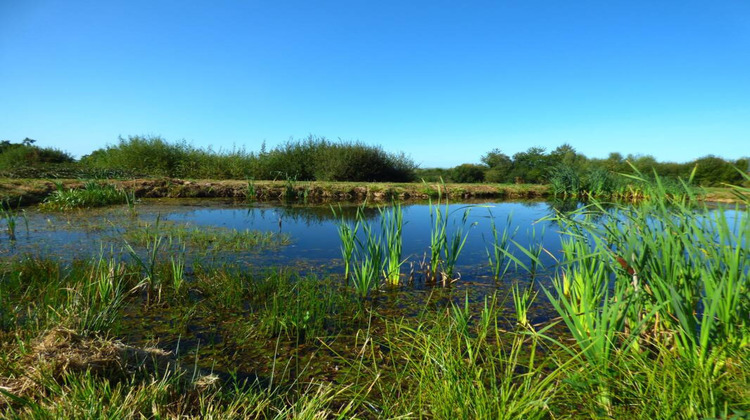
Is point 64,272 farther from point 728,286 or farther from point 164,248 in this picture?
point 728,286

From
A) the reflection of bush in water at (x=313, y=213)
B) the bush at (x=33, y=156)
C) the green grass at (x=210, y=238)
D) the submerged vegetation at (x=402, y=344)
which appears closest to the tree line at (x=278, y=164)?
the bush at (x=33, y=156)

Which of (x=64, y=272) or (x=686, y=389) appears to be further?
(x=64, y=272)

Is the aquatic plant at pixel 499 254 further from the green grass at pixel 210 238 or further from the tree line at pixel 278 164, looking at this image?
the tree line at pixel 278 164

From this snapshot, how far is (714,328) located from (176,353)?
262 centimetres

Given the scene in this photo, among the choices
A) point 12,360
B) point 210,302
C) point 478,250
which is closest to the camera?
point 12,360

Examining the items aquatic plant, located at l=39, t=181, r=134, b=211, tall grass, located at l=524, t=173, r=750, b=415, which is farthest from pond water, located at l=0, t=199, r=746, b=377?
aquatic plant, located at l=39, t=181, r=134, b=211

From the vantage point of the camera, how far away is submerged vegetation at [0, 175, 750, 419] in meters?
1.32

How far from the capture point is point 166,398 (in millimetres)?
1505

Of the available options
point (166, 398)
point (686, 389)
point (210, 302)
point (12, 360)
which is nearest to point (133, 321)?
point (210, 302)

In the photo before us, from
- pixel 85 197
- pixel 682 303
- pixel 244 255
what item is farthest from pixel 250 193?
pixel 682 303

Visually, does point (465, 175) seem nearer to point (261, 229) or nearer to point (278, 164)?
point (278, 164)

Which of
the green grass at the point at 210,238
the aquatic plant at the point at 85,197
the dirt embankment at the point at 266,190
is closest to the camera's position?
the green grass at the point at 210,238

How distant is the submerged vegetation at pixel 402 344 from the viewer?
1318 mm

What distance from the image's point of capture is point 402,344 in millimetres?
2250
